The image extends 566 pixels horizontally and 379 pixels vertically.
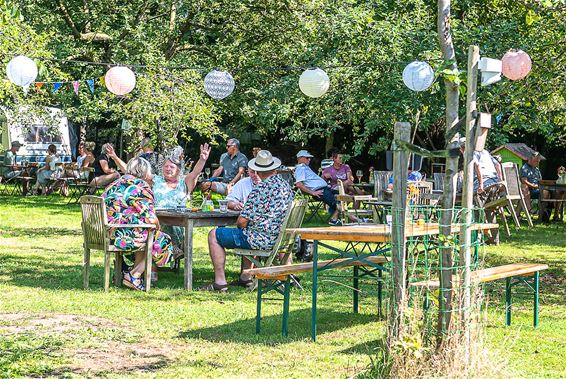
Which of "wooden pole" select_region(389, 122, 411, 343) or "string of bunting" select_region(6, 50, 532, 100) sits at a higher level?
"string of bunting" select_region(6, 50, 532, 100)

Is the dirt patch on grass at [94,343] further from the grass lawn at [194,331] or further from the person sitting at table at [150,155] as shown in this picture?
the person sitting at table at [150,155]

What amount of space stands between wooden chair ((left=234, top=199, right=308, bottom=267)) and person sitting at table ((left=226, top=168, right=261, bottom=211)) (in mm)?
768

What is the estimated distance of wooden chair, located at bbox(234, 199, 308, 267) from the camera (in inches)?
323

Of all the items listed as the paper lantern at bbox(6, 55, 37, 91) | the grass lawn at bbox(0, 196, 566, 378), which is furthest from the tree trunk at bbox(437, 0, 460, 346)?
the paper lantern at bbox(6, 55, 37, 91)

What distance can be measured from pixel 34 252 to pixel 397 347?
7.75 meters

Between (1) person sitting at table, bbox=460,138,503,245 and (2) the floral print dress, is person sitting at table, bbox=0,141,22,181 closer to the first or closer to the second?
(1) person sitting at table, bbox=460,138,503,245

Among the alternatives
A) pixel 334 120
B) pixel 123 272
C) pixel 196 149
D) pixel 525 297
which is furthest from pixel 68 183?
pixel 525 297

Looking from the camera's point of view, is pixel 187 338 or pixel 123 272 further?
pixel 123 272

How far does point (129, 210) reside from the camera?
841cm

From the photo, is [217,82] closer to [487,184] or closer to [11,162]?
[487,184]

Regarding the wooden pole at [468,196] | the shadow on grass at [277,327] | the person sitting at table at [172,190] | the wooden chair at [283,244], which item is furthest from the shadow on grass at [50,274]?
the wooden pole at [468,196]

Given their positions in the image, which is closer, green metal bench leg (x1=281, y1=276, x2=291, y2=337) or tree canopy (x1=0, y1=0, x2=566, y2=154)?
green metal bench leg (x1=281, y1=276, x2=291, y2=337)

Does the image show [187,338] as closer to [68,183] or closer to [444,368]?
[444,368]

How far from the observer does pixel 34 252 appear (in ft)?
37.0
